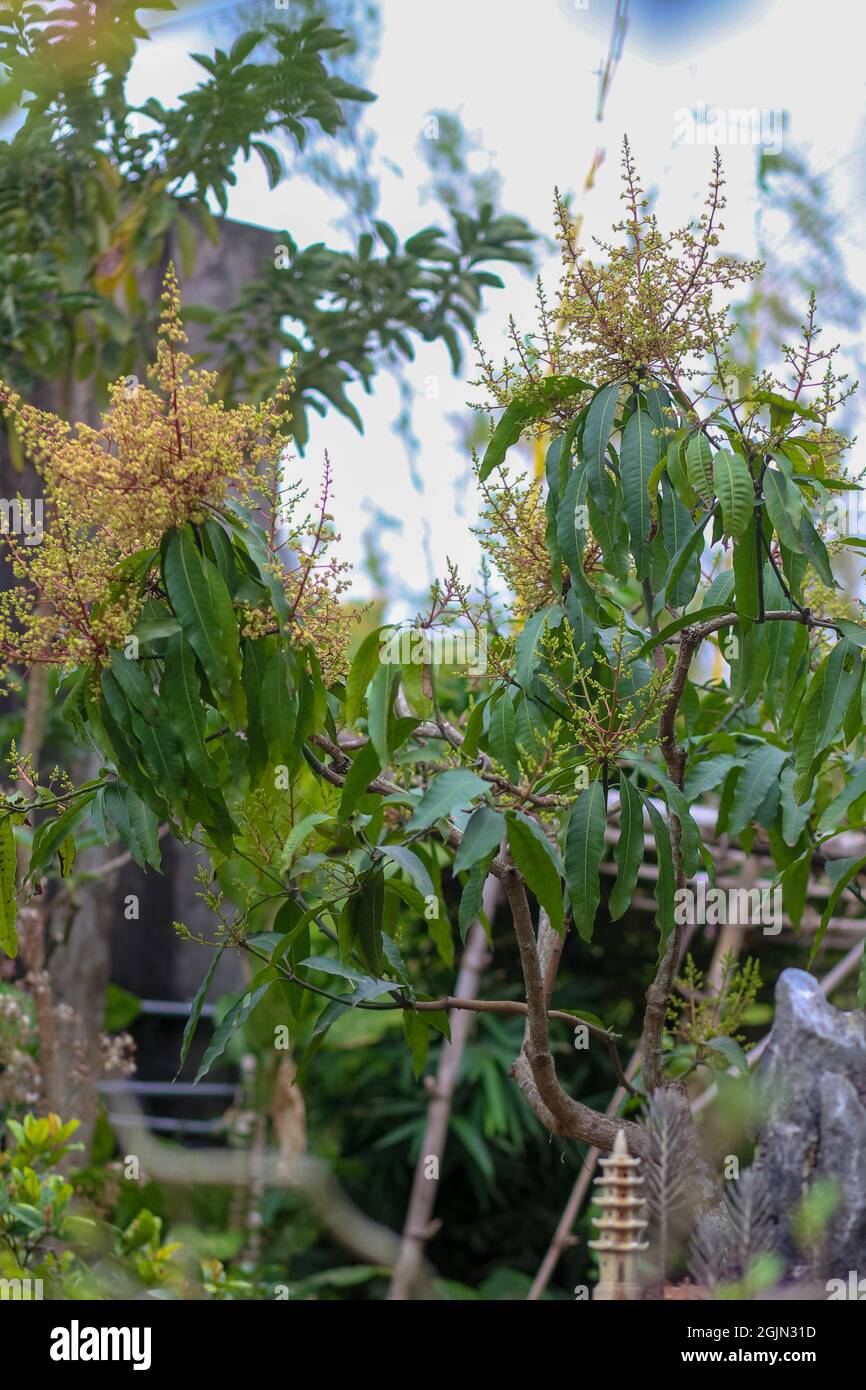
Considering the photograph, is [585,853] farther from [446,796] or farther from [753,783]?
[753,783]

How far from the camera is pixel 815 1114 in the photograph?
227 centimetres

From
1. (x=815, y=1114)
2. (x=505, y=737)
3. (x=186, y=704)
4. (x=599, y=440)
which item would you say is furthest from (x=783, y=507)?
(x=815, y=1114)

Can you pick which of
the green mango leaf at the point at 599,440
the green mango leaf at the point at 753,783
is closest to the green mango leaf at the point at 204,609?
the green mango leaf at the point at 599,440

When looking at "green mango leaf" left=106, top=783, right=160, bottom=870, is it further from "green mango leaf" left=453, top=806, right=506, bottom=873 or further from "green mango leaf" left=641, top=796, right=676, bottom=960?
"green mango leaf" left=641, top=796, right=676, bottom=960

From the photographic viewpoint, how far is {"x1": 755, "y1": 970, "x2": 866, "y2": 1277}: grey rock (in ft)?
7.04

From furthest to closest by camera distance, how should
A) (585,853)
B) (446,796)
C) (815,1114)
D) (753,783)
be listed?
(815,1114) → (753,783) → (585,853) → (446,796)

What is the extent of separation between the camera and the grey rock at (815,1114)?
2145 millimetres

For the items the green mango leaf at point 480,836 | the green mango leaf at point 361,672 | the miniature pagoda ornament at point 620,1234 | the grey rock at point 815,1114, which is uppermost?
the green mango leaf at point 361,672

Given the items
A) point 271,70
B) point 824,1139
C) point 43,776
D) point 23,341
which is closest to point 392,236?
point 271,70

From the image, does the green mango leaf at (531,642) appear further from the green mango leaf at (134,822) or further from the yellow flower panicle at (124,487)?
the green mango leaf at (134,822)

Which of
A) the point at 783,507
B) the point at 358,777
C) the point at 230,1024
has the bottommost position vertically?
the point at 230,1024

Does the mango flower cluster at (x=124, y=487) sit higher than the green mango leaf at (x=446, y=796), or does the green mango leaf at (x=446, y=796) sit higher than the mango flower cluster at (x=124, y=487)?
the mango flower cluster at (x=124, y=487)

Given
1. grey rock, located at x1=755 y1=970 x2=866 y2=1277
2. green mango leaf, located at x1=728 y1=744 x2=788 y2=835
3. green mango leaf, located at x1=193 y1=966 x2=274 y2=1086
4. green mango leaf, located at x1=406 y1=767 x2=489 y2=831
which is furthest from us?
grey rock, located at x1=755 y1=970 x2=866 y2=1277

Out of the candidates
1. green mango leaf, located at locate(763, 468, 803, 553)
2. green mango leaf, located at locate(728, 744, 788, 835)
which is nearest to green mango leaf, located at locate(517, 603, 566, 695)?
green mango leaf, located at locate(763, 468, 803, 553)
